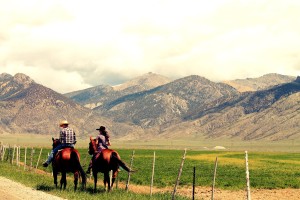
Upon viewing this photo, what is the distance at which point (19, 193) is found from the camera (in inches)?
828

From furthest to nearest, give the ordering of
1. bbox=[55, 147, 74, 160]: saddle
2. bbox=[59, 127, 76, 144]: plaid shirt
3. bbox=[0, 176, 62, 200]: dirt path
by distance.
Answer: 1. bbox=[59, 127, 76, 144]: plaid shirt
2. bbox=[55, 147, 74, 160]: saddle
3. bbox=[0, 176, 62, 200]: dirt path

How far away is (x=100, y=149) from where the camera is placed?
23.4 m

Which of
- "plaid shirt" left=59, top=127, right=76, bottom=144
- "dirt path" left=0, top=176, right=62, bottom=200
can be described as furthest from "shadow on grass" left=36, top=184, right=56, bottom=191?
"plaid shirt" left=59, top=127, right=76, bottom=144

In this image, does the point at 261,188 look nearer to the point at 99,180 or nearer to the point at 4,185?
the point at 99,180

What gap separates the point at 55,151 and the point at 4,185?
3.62 meters

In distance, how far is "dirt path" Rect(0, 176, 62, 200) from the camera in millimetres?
19320

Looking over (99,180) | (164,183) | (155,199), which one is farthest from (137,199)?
(99,180)

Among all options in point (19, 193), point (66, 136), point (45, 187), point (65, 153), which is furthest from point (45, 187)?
point (66, 136)

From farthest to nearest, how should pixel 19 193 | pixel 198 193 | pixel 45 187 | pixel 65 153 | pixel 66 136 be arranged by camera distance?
pixel 198 193 → pixel 45 187 → pixel 66 136 → pixel 65 153 → pixel 19 193

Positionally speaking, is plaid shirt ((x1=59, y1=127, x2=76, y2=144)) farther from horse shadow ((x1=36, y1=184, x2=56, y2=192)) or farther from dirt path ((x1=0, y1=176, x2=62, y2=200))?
dirt path ((x1=0, y1=176, x2=62, y2=200))

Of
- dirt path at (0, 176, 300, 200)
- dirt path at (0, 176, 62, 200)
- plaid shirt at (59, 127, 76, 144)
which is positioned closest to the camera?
dirt path at (0, 176, 62, 200)

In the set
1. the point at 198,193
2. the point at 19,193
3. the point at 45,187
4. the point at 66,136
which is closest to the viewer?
the point at 19,193

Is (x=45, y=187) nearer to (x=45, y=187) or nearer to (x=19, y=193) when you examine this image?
(x=45, y=187)

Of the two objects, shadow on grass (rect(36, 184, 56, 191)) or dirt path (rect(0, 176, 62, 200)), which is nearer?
dirt path (rect(0, 176, 62, 200))
